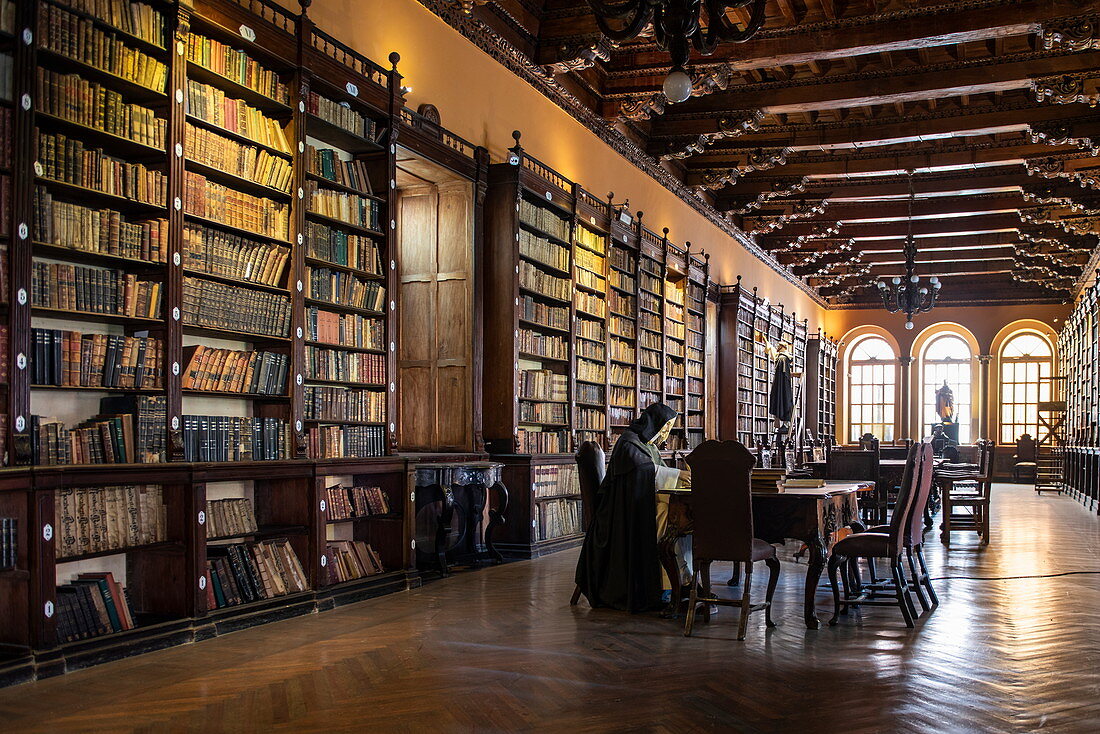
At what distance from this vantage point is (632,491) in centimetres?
577

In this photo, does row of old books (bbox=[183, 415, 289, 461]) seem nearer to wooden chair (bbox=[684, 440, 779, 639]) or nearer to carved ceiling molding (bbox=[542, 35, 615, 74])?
wooden chair (bbox=[684, 440, 779, 639])

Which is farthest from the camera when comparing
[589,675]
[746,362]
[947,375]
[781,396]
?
[947,375]

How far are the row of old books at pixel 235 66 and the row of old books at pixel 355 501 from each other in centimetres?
243

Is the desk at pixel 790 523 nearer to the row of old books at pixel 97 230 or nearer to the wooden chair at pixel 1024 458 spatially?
the row of old books at pixel 97 230

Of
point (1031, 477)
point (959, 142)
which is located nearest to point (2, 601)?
point (959, 142)

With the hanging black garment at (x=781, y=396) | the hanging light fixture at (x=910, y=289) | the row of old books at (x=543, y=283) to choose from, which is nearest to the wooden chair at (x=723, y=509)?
the row of old books at (x=543, y=283)

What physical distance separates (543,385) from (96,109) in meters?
4.97

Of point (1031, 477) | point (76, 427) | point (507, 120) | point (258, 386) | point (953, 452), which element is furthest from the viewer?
point (1031, 477)

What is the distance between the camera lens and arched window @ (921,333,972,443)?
24469mm

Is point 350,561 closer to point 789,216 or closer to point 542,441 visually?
point 542,441

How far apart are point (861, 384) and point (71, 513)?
77.8 feet

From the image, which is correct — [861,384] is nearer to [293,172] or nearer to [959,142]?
[959,142]

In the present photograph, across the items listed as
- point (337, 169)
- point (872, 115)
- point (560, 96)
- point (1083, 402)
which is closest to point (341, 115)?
point (337, 169)

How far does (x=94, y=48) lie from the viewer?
15.2 ft
